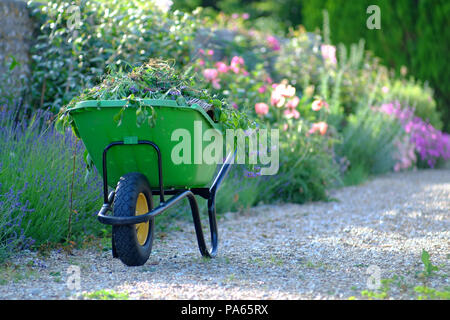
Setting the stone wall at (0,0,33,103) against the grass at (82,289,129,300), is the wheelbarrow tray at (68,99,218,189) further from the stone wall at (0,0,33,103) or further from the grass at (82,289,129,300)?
the stone wall at (0,0,33,103)

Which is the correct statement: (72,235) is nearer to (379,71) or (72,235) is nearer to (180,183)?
(180,183)

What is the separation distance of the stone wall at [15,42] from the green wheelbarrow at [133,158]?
5.93 feet

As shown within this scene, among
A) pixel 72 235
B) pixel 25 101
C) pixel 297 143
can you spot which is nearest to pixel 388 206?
pixel 297 143

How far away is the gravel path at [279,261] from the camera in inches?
89.0

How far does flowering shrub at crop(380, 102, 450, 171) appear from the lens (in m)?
6.31

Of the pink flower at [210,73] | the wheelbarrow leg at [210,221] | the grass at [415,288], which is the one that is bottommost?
the grass at [415,288]

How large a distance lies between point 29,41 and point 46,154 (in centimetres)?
171

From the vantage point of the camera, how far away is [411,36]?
845 centimetres

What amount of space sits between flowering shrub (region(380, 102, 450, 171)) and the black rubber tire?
14.4 ft

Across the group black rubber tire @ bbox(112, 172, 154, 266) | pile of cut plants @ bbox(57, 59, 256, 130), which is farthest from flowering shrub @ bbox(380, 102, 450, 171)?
black rubber tire @ bbox(112, 172, 154, 266)

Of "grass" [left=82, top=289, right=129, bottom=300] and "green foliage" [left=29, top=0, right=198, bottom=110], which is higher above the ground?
"green foliage" [left=29, top=0, right=198, bottom=110]

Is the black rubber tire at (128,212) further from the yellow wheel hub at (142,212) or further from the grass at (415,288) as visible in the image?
the grass at (415,288)

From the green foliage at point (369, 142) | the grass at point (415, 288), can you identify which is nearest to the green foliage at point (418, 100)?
the green foliage at point (369, 142)
